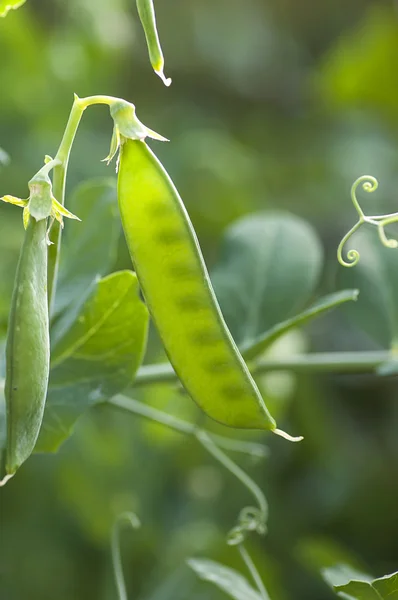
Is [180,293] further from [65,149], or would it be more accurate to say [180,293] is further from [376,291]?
[376,291]

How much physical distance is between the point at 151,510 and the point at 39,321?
108cm

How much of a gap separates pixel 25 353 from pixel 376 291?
505mm

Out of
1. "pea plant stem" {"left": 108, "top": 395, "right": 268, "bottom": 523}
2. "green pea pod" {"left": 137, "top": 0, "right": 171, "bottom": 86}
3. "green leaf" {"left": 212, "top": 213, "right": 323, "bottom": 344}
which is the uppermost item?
"green pea pod" {"left": 137, "top": 0, "right": 171, "bottom": 86}

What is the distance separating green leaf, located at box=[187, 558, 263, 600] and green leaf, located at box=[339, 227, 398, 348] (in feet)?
1.01

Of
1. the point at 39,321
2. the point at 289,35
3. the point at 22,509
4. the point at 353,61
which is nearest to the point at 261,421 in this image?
the point at 39,321

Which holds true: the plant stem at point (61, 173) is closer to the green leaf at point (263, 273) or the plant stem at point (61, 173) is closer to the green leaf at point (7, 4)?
the green leaf at point (7, 4)

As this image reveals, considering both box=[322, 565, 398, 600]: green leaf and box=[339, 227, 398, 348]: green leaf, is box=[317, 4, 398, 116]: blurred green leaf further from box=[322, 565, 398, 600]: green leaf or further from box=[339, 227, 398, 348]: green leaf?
box=[322, 565, 398, 600]: green leaf

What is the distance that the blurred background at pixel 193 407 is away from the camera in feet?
4.52

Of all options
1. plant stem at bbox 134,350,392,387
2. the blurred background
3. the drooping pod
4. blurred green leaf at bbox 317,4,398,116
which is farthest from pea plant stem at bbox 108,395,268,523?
blurred green leaf at bbox 317,4,398,116

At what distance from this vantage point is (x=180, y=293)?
0.52 metres

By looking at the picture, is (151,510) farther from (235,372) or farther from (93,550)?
(235,372)

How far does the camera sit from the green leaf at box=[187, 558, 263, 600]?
0.67 meters

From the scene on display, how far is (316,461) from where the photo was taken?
1.70 meters

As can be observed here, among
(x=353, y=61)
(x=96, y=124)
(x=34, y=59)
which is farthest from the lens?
(x=353, y=61)
